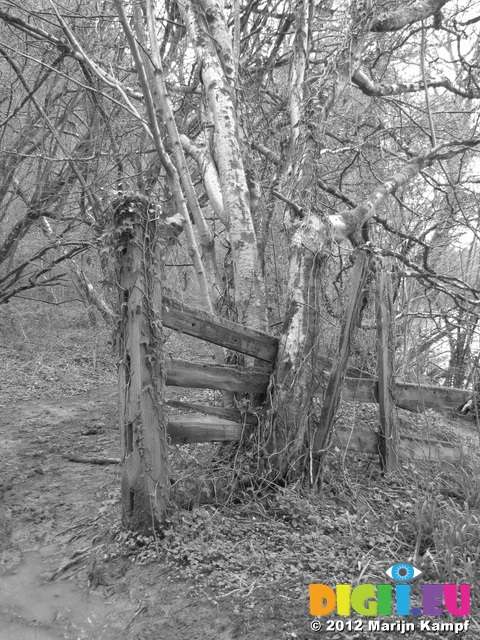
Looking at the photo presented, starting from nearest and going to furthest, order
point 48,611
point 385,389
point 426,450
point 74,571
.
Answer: point 48,611 → point 74,571 → point 385,389 → point 426,450

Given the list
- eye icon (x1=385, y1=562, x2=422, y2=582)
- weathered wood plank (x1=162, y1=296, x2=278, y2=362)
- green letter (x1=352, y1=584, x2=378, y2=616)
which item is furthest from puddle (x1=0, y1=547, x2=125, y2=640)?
weathered wood plank (x1=162, y1=296, x2=278, y2=362)

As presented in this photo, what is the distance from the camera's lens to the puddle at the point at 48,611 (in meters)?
2.69

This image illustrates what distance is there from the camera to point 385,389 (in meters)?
4.66

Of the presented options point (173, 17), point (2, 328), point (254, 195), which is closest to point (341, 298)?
point (254, 195)

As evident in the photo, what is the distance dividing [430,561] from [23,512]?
302 cm

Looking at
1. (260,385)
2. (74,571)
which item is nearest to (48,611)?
(74,571)

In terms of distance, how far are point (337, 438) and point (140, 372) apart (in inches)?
77.3

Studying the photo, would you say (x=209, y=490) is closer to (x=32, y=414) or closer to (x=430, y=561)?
(x=430, y=561)

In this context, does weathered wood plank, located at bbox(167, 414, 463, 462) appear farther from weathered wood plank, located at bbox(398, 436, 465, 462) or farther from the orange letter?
the orange letter

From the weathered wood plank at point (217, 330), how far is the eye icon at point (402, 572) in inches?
71.7

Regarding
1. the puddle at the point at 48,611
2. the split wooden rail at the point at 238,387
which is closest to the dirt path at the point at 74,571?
the puddle at the point at 48,611

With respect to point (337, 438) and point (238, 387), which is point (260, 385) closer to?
point (238, 387)

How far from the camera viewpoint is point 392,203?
29.7 feet

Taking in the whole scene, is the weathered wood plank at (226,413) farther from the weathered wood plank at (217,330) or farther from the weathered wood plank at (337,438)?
the weathered wood plank at (217,330)
